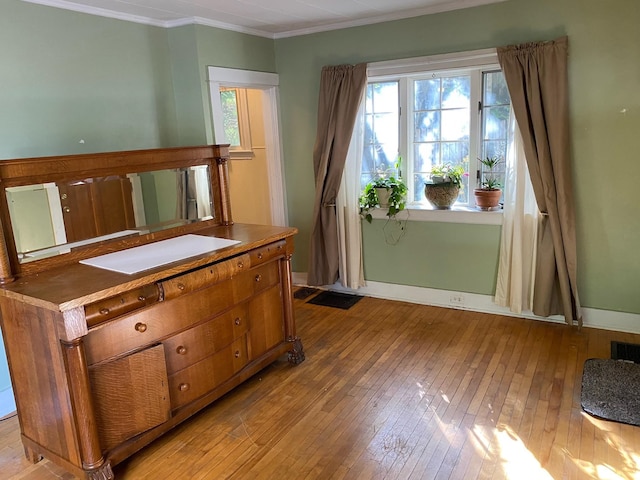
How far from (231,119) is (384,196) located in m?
1.92

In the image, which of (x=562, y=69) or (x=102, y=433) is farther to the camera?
(x=562, y=69)

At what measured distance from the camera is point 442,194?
12.7 feet

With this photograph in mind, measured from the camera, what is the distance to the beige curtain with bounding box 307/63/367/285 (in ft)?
13.1

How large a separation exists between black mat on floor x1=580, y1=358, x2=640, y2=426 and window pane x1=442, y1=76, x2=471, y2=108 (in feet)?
6.70

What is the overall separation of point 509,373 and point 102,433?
2253 millimetres

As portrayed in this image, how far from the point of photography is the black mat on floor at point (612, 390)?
2.51m

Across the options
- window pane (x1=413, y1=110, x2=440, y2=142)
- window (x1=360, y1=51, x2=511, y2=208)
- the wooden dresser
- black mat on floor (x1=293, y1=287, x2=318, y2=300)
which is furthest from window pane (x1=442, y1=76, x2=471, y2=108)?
black mat on floor (x1=293, y1=287, x2=318, y2=300)

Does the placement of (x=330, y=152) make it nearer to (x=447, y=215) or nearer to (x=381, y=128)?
(x=381, y=128)

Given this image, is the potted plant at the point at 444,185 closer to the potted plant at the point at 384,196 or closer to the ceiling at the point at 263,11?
the potted plant at the point at 384,196

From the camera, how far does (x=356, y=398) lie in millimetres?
2807

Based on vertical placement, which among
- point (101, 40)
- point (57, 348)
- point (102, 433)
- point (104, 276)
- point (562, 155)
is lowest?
point (102, 433)

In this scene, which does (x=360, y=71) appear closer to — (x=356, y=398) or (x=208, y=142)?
(x=208, y=142)

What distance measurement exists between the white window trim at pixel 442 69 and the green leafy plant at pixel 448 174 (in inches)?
9.1

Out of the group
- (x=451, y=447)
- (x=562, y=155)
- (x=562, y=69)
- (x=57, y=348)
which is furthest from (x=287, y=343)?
(x=562, y=69)
